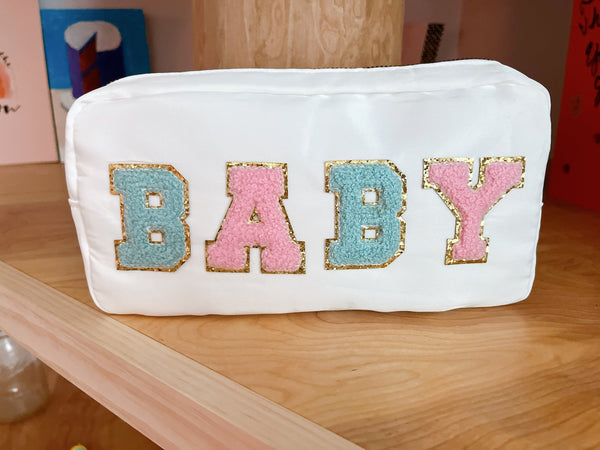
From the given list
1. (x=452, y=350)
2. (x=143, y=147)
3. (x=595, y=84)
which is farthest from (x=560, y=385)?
(x=595, y=84)

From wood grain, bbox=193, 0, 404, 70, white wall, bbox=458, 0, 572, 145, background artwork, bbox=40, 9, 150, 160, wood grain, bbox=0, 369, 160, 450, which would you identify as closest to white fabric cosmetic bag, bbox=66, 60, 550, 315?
wood grain, bbox=193, 0, 404, 70

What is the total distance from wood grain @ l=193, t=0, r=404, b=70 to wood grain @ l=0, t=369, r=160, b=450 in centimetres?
43

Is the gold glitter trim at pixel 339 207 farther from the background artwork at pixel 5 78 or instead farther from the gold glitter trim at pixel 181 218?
the background artwork at pixel 5 78

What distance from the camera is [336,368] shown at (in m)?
0.30

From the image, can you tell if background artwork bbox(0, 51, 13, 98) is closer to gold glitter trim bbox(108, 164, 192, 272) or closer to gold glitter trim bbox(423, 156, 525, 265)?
gold glitter trim bbox(108, 164, 192, 272)

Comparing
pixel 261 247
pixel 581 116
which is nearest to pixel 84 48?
pixel 261 247

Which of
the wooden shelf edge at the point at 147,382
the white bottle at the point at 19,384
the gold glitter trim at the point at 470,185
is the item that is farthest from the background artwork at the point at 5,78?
the gold glitter trim at the point at 470,185

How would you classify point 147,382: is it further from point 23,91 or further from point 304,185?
point 23,91

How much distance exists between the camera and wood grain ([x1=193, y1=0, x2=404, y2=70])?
430 mm

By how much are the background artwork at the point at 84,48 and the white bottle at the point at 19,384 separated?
0.33m

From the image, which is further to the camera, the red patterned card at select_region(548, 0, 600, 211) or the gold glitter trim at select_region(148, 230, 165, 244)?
the red patterned card at select_region(548, 0, 600, 211)

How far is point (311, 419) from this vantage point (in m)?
0.26

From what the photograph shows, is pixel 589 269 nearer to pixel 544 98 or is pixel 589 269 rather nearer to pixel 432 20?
pixel 544 98

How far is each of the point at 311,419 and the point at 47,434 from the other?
46cm
